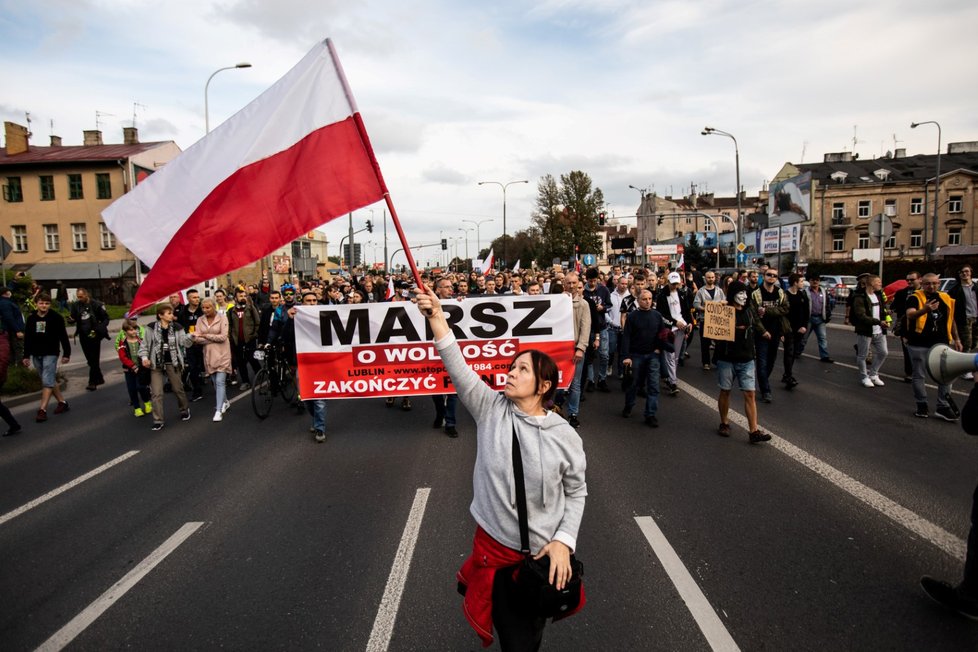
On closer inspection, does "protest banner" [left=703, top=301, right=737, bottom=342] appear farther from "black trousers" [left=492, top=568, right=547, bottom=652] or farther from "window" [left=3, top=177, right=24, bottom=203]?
"window" [left=3, top=177, right=24, bottom=203]

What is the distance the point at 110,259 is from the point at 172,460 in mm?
43448

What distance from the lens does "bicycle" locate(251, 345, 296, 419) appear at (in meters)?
9.37

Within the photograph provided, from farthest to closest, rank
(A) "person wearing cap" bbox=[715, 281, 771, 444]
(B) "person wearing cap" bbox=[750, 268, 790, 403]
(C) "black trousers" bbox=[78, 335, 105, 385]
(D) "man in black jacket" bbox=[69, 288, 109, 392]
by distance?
1. (C) "black trousers" bbox=[78, 335, 105, 385]
2. (D) "man in black jacket" bbox=[69, 288, 109, 392]
3. (B) "person wearing cap" bbox=[750, 268, 790, 403]
4. (A) "person wearing cap" bbox=[715, 281, 771, 444]

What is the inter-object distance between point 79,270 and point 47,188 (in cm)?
671

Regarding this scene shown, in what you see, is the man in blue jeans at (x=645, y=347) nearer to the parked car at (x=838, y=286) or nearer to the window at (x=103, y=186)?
the parked car at (x=838, y=286)

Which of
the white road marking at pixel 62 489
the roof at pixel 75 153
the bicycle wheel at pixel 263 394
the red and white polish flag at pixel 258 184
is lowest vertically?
the white road marking at pixel 62 489

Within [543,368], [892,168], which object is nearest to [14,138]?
[543,368]

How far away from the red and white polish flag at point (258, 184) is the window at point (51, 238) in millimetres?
49932

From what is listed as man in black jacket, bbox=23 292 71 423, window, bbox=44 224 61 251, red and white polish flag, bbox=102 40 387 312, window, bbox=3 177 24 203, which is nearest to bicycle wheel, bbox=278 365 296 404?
man in black jacket, bbox=23 292 71 423

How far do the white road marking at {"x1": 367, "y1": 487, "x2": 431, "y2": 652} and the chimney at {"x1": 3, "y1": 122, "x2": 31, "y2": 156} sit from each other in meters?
55.9

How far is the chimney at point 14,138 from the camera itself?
45.2 m

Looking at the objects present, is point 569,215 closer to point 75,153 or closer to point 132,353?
point 75,153

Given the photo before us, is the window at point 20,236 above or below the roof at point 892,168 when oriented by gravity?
below

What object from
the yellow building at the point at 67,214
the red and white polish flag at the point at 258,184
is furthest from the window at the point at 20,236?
the red and white polish flag at the point at 258,184
